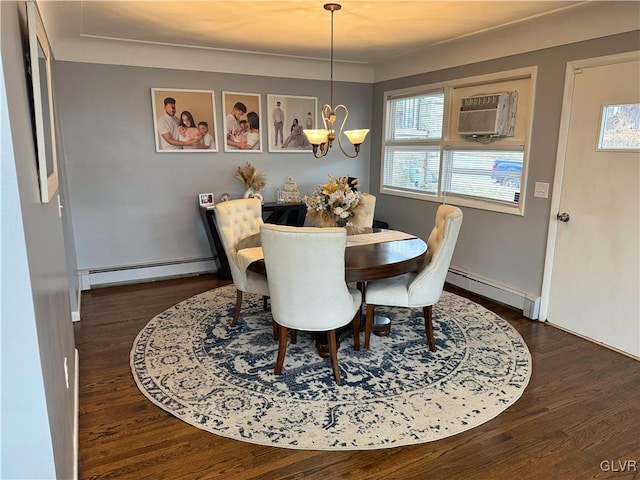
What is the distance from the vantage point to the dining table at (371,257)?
2.73 metres

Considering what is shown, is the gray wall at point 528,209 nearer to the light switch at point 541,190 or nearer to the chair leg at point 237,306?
the light switch at point 541,190

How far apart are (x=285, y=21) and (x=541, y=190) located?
8.32 ft

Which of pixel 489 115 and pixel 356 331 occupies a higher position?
pixel 489 115

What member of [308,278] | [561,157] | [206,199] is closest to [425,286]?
[308,278]

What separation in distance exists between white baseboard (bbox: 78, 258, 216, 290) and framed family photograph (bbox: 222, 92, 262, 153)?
4.51ft

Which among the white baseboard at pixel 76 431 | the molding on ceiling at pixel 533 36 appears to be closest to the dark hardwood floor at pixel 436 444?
the white baseboard at pixel 76 431

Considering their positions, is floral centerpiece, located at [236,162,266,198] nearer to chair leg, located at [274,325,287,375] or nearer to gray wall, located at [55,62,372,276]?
gray wall, located at [55,62,372,276]

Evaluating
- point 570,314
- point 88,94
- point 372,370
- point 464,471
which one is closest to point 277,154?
point 88,94

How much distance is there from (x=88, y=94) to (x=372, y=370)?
375 centimetres

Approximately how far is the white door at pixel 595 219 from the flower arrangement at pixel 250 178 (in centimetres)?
299

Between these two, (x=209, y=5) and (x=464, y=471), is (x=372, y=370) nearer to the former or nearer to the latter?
(x=464, y=471)

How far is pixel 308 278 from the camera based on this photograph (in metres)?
2.52

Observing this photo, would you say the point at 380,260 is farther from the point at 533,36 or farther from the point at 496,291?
the point at 533,36

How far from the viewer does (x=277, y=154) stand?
17.2 ft
